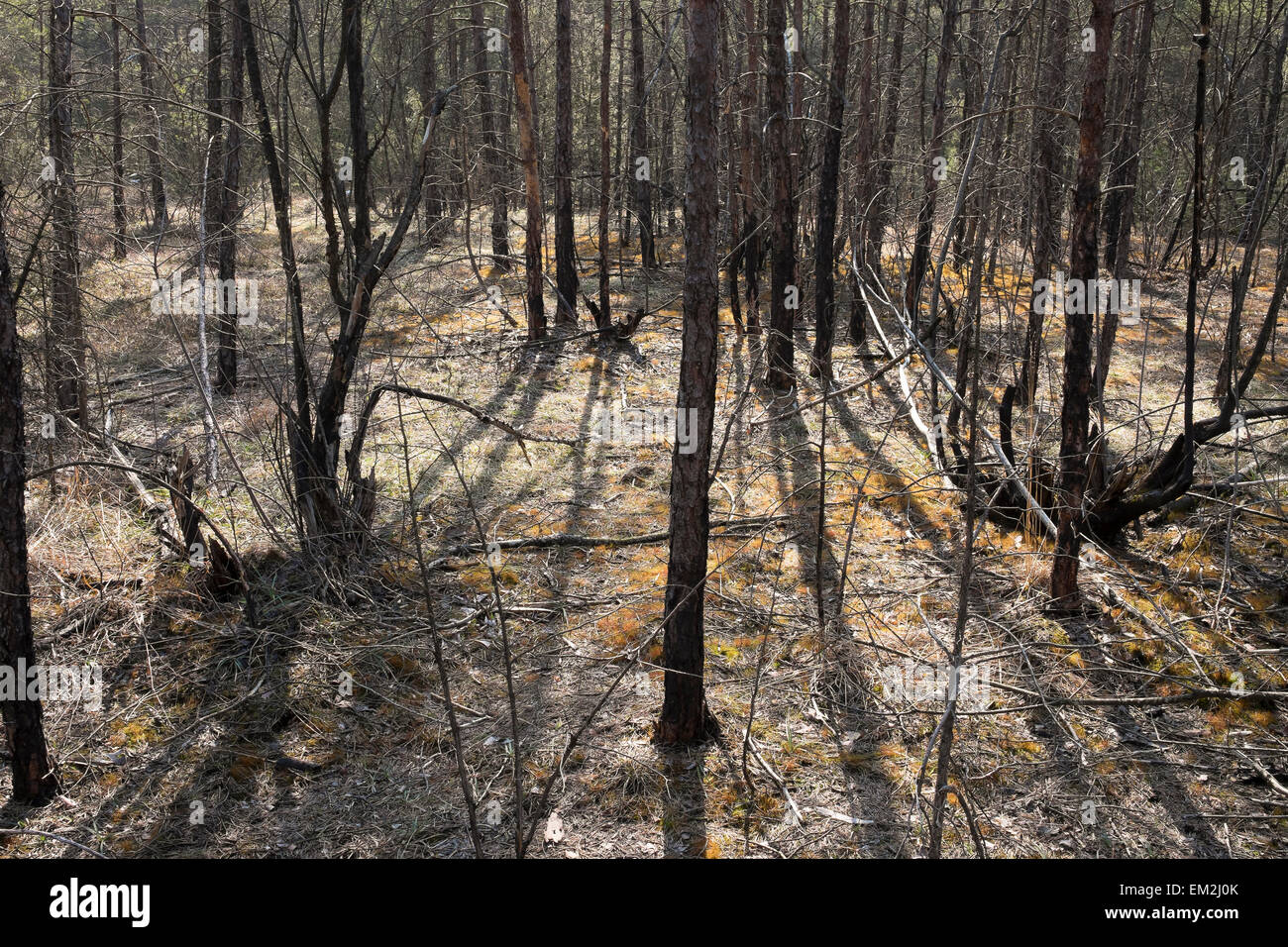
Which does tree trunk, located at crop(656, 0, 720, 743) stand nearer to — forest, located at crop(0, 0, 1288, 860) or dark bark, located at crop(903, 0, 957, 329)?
forest, located at crop(0, 0, 1288, 860)

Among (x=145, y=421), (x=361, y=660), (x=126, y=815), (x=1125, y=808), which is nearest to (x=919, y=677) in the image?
(x=1125, y=808)

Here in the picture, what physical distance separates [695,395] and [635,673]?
2.06 m

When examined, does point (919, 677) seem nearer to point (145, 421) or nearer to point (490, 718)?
point (490, 718)

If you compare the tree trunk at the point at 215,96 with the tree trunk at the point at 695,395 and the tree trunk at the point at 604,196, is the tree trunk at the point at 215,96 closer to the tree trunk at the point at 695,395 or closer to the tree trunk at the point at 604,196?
the tree trunk at the point at 604,196

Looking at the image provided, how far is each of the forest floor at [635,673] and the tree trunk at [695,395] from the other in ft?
1.06

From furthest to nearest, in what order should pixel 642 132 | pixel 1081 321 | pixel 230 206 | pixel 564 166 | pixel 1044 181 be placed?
pixel 642 132
pixel 564 166
pixel 230 206
pixel 1044 181
pixel 1081 321

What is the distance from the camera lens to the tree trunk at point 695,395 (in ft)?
14.0

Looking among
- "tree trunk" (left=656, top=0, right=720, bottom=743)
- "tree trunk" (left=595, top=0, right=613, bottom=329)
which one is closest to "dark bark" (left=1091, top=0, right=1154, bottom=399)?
"tree trunk" (left=656, top=0, right=720, bottom=743)

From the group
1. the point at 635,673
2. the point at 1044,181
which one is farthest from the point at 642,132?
the point at 635,673

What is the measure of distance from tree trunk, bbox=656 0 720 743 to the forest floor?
32 cm

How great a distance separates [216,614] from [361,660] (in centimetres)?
112

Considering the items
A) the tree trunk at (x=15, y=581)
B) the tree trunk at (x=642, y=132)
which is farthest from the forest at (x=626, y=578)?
the tree trunk at (x=642, y=132)

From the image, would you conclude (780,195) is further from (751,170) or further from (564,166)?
(564,166)

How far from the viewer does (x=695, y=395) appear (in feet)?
14.7
